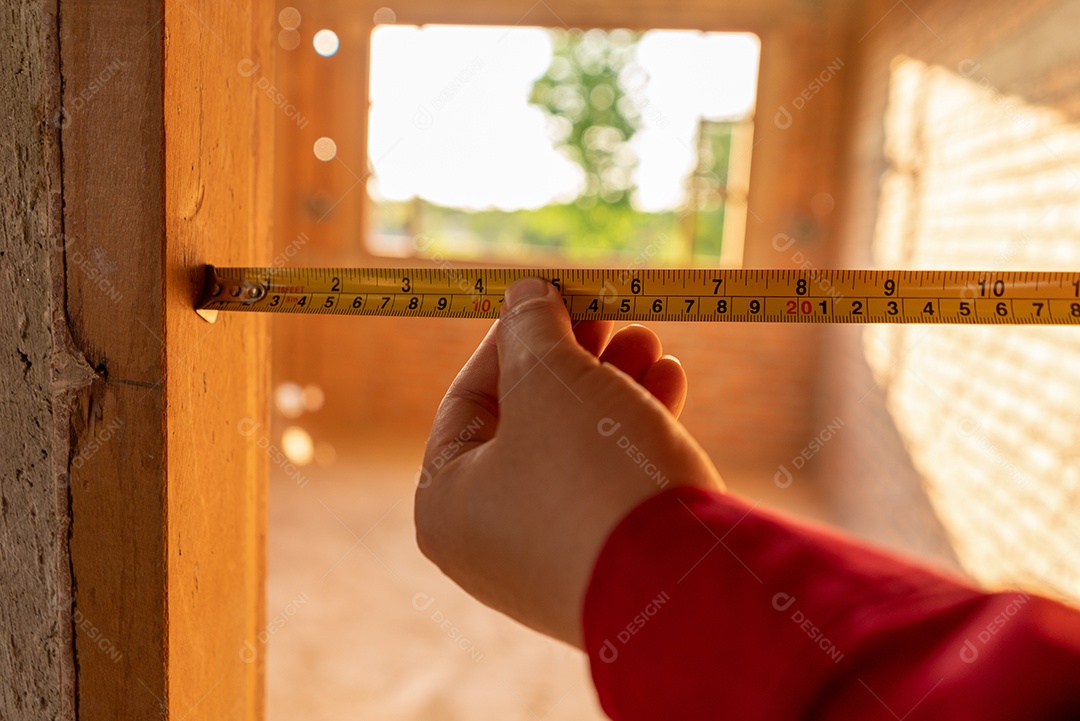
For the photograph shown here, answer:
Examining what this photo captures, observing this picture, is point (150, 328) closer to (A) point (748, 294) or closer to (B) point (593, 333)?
(B) point (593, 333)

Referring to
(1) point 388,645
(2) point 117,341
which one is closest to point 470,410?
(2) point 117,341

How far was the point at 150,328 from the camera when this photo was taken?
2.38ft

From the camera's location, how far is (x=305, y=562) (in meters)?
3.48

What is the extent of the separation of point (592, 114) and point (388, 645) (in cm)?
456

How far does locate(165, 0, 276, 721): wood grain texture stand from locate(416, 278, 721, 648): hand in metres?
0.25

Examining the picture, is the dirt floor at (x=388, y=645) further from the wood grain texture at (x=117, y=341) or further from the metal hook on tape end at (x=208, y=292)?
the metal hook on tape end at (x=208, y=292)

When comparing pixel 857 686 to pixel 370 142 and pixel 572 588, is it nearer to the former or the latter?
pixel 572 588

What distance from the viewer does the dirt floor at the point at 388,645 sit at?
250cm

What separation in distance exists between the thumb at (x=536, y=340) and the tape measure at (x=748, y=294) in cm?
10

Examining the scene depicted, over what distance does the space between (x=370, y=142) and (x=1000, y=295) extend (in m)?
5.17

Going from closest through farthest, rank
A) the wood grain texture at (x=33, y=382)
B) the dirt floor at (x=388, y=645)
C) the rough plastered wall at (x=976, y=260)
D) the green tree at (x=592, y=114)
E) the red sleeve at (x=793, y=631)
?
the red sleeve at (x=793, y=631) < the wood grain texture at (x=33, y=382) < the rough plastered wall at (x=976, y=260) < the dirt floor at (x=388, y=645) < the green tree at (x=592, y=114)

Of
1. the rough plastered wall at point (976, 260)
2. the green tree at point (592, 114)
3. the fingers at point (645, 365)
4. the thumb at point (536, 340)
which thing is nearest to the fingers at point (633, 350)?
the fingers at point (645, 365)

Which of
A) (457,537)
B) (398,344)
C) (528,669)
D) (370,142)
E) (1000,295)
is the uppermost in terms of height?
(370,142)

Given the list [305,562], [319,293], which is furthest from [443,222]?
[319,293]
